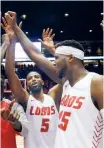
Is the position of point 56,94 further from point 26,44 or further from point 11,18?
point 11,18

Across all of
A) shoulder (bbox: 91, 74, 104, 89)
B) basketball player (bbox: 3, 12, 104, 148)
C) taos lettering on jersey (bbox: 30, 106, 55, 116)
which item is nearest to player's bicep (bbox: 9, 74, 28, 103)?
taos lettering on jersey (bbox: 30, 106, 55, 116)

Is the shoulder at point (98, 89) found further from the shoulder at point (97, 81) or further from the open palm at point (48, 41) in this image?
the open palm at point (48, 41)

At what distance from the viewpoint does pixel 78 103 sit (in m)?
2.04

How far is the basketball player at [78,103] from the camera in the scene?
1.98m

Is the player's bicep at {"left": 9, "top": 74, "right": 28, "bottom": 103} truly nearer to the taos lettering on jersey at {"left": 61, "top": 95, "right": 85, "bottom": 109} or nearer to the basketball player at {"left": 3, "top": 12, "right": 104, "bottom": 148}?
the basketball player at {"left": 3, "top": 12, "right": 104, "bottom": 148}

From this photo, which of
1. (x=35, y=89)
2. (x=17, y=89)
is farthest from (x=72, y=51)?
(x=35, y=89)

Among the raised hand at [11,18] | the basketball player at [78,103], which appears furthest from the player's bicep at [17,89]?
the basketball player at [78,103]

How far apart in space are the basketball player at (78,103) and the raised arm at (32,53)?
256 mm

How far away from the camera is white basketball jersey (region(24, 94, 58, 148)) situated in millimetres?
2957

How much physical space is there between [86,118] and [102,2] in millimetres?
7491

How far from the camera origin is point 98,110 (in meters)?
1.97

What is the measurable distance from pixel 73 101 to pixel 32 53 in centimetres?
68

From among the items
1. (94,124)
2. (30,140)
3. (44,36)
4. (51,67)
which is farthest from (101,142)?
(44,36)

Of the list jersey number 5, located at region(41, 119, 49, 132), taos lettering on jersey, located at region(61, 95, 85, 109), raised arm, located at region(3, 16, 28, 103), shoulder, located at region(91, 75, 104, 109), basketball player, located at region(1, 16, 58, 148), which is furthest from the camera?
jersey number 5, located at region(41, 119, 49, 132)
